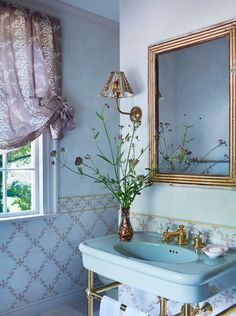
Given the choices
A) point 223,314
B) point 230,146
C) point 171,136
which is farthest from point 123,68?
point 223,314

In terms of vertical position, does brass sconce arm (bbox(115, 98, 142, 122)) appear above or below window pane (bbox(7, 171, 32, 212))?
above

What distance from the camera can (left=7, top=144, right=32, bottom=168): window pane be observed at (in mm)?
2689

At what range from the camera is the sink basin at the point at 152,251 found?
5.79 ft

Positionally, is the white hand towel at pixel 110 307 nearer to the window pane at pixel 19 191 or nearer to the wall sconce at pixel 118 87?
the wall sconce at pixel 118 87

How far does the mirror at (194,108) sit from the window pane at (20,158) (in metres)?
1.15

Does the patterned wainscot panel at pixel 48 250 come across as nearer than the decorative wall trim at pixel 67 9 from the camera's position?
Yes

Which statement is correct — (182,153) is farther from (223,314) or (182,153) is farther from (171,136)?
(223,314)

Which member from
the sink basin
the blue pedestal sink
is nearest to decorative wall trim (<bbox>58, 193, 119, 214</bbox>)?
the blue pedestal sink

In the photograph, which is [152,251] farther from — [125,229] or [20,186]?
[20,186]

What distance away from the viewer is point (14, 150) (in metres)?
2.65

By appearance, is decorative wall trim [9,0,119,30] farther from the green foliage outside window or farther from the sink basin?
the sink basin

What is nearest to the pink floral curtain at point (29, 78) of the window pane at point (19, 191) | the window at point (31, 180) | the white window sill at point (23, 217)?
the window at point (31, 180)

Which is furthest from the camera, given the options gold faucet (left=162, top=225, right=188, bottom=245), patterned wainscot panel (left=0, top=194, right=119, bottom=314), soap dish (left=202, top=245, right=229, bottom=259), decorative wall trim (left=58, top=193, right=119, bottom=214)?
decorative wall trim (left=58, top=193, right=119, bottom=214)

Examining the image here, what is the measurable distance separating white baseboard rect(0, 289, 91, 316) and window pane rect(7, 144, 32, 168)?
1095 millimetres
